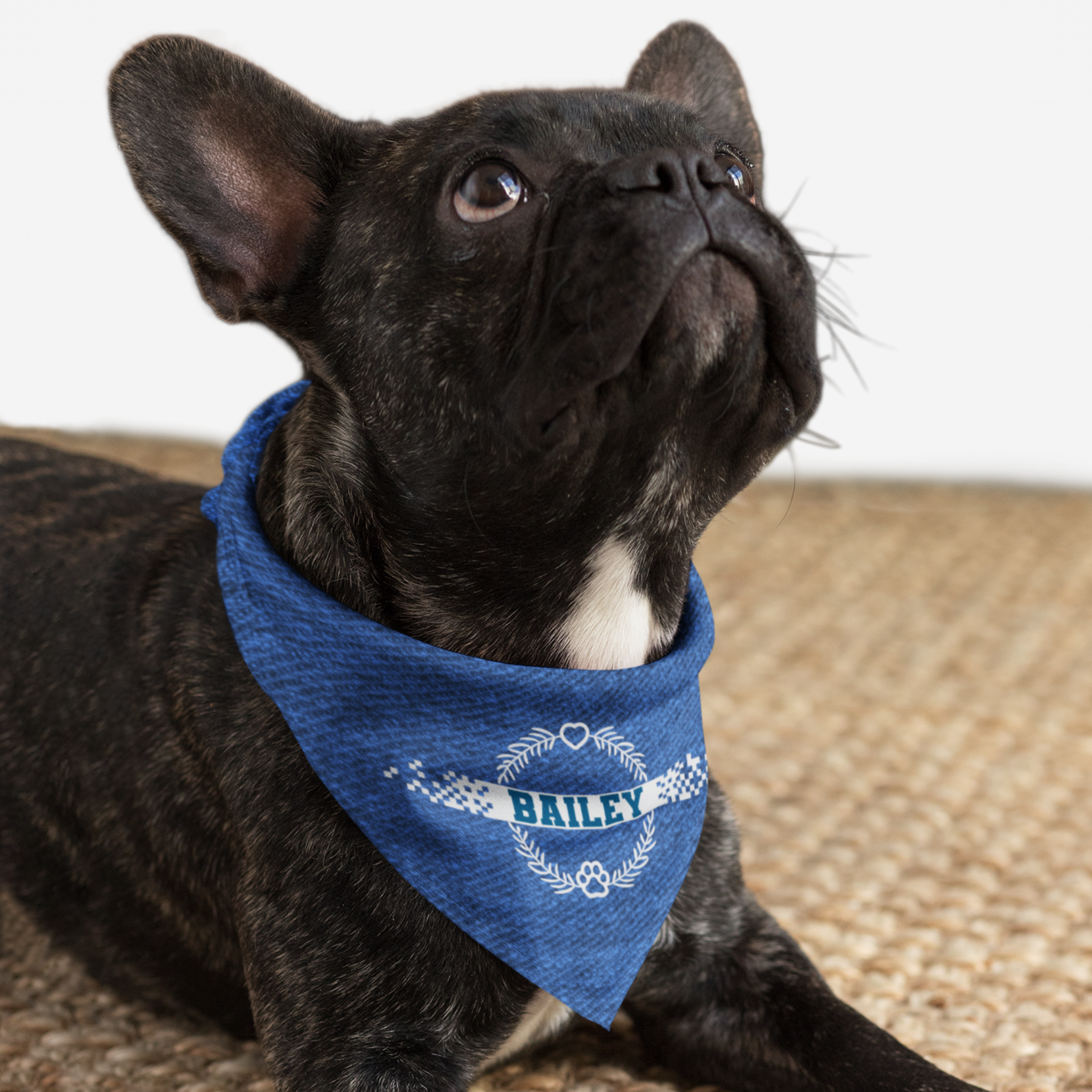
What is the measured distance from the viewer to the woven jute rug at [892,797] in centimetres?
206

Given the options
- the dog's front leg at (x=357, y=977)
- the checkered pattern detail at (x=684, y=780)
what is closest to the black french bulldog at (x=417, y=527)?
the dog's front leg at (x=357, y=977)

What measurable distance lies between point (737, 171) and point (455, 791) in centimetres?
83

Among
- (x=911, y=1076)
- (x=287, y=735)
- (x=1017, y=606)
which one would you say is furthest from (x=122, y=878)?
(x=1017, y=606)

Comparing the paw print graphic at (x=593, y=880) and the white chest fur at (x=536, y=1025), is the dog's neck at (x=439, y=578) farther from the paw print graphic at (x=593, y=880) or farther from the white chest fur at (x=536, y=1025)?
the white chest fur at (x=536, y=1025)

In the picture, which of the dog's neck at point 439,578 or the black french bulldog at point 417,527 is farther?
the dog's neck at point 439,578

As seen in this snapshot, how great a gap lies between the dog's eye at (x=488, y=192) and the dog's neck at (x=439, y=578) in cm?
31

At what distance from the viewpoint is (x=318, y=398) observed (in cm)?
184

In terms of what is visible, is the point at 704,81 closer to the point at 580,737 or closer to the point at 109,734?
the point at 580,737

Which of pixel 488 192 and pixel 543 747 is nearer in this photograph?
pixel 488 192

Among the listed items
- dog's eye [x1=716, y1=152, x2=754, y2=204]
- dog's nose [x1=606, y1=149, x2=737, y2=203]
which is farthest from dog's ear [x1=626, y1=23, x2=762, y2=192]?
dog's nose [x1=606, y1=149, x2=737, y2=203]

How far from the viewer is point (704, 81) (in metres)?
2.14

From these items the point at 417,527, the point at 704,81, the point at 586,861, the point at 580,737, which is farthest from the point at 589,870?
the point at 704,81

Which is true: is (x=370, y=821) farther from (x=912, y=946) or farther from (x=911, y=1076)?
(x=912, y=946)

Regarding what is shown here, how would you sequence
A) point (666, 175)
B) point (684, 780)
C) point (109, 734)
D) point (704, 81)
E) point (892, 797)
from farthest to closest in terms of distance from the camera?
point (892, 797)
point (704, 81)
point (109, 734)
point (684, 780)
point (666, 175)
